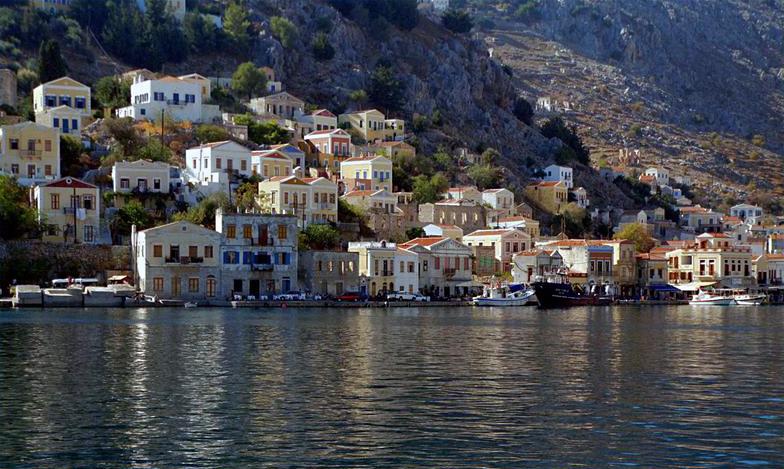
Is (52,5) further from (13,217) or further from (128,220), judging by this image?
(13,217)

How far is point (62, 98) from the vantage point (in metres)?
115

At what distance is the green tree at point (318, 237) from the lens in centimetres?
9812

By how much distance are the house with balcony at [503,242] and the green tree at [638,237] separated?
52.7 ft

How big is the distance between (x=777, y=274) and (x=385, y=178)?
1505 inches

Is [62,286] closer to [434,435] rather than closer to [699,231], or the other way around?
[434,435]

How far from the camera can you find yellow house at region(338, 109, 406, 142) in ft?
443

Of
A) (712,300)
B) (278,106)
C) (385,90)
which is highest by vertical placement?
(385,90)

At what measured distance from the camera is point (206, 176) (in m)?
104

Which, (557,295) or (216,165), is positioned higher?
(216,165)

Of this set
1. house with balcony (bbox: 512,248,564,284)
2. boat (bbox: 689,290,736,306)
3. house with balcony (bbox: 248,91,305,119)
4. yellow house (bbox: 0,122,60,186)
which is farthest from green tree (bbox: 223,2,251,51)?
boat (bbox: 689,290,736,306)

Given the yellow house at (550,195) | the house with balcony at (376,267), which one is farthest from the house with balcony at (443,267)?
the yellow house at (550,195)

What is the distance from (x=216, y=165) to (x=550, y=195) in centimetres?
4229

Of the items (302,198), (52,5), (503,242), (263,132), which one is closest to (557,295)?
(503,242)

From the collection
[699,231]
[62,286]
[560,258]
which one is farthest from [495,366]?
[699,231]
